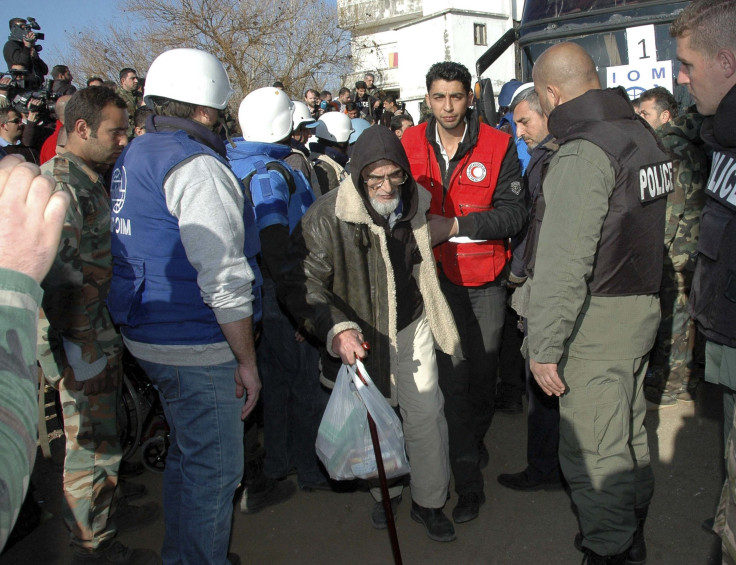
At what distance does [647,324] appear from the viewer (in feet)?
8.43

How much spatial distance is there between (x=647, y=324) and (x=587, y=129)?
0.84 metres

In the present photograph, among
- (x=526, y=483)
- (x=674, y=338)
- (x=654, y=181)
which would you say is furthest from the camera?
(x=674, y=338)

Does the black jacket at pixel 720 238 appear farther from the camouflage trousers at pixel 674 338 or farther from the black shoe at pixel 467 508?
the camouflage trousers at pixel 674 338

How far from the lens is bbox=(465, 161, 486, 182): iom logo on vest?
3.37 meters

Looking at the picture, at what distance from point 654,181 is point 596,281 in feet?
1.47

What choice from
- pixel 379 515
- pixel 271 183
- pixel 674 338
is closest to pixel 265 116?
pixel 271 183

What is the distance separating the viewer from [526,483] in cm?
352

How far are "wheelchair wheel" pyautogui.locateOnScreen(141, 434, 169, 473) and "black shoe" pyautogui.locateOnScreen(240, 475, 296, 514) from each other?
1.94 ft

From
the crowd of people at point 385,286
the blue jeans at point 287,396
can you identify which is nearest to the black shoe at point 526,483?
the crowd of people at point 385,286

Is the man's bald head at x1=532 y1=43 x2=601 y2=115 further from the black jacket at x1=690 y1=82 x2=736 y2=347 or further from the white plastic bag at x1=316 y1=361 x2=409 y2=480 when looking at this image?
the white plastic bag at x1=316 y1=361 x2=409 y2=480

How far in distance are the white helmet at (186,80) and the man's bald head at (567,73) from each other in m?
1.37

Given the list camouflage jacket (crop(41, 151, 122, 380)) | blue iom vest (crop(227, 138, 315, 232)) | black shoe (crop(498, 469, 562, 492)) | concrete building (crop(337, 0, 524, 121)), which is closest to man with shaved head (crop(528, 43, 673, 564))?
black shoe (crop(498, 469, 562, 492))

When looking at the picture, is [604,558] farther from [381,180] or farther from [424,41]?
[424,41]

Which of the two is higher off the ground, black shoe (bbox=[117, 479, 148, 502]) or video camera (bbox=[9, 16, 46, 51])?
video camera (bbox=[9, 16, 46, 51])
